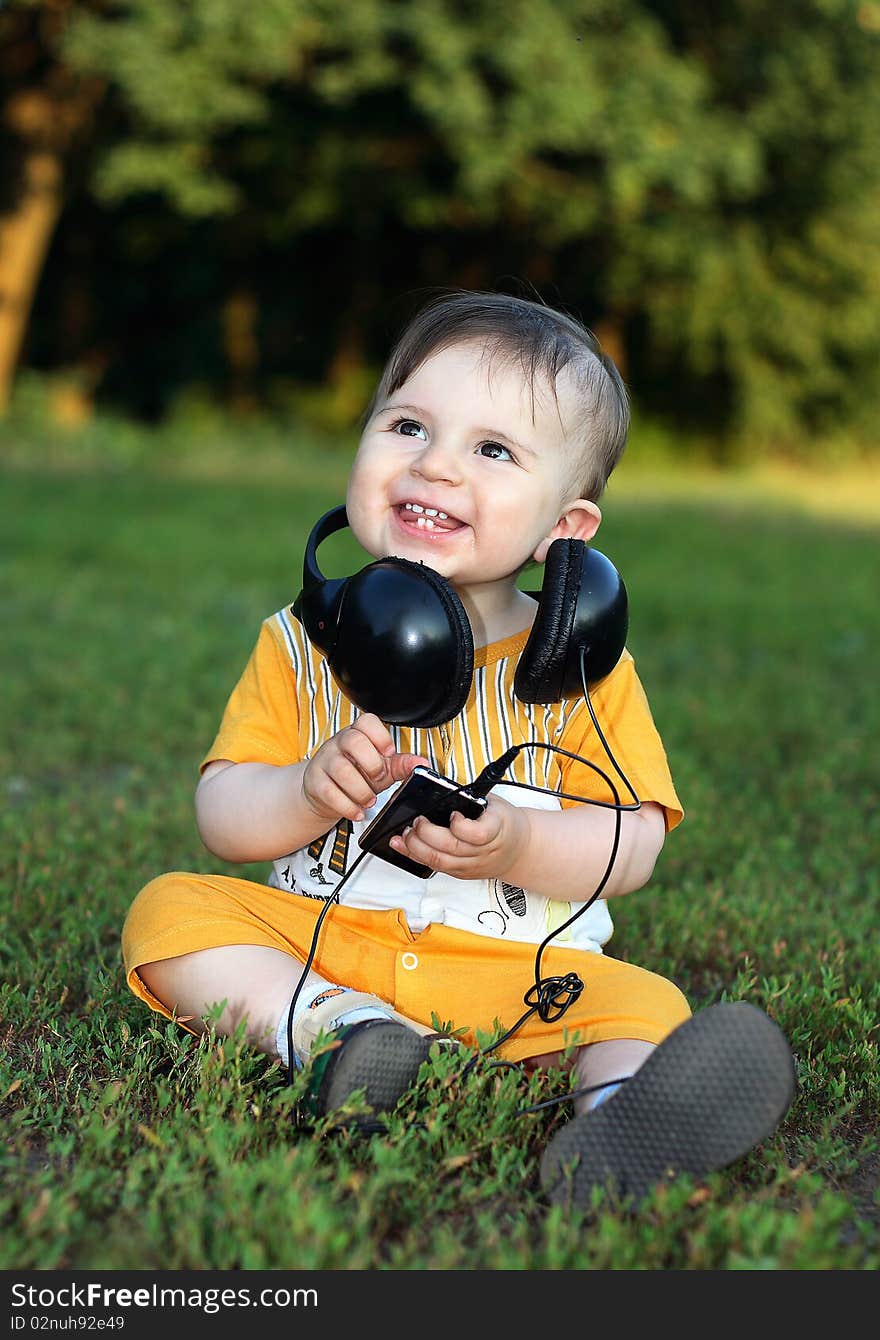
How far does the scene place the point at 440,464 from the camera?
2.38 meters

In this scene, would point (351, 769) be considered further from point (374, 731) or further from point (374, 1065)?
point (374, 1065)

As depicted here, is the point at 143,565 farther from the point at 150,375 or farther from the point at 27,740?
the point at 150,375

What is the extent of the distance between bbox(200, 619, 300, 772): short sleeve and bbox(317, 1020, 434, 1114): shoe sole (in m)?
0.63

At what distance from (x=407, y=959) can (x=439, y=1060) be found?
11.2 inches

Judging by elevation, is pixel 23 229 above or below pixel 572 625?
below

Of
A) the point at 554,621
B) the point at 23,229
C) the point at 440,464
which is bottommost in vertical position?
the point at 23,229

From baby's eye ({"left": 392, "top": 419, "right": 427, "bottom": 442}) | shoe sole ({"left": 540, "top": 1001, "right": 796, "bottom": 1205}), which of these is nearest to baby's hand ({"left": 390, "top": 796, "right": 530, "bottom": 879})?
shoe sole ({"left": 540, "top": 1001, "right": 796, "bottom": 1205})

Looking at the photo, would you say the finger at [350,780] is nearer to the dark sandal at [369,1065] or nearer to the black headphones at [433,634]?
the black headphones at [433,634]

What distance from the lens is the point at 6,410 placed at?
1797 centimetres

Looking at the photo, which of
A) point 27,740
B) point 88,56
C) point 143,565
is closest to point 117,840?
point 27,740

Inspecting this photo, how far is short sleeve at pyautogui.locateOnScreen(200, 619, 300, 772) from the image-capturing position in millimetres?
2590

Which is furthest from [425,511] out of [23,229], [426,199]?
[426,199]

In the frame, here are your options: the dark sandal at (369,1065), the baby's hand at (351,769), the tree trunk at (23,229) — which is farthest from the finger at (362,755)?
the tree trunk at (23,229)

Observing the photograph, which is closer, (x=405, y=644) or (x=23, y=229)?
A: (x=405, y=644)
